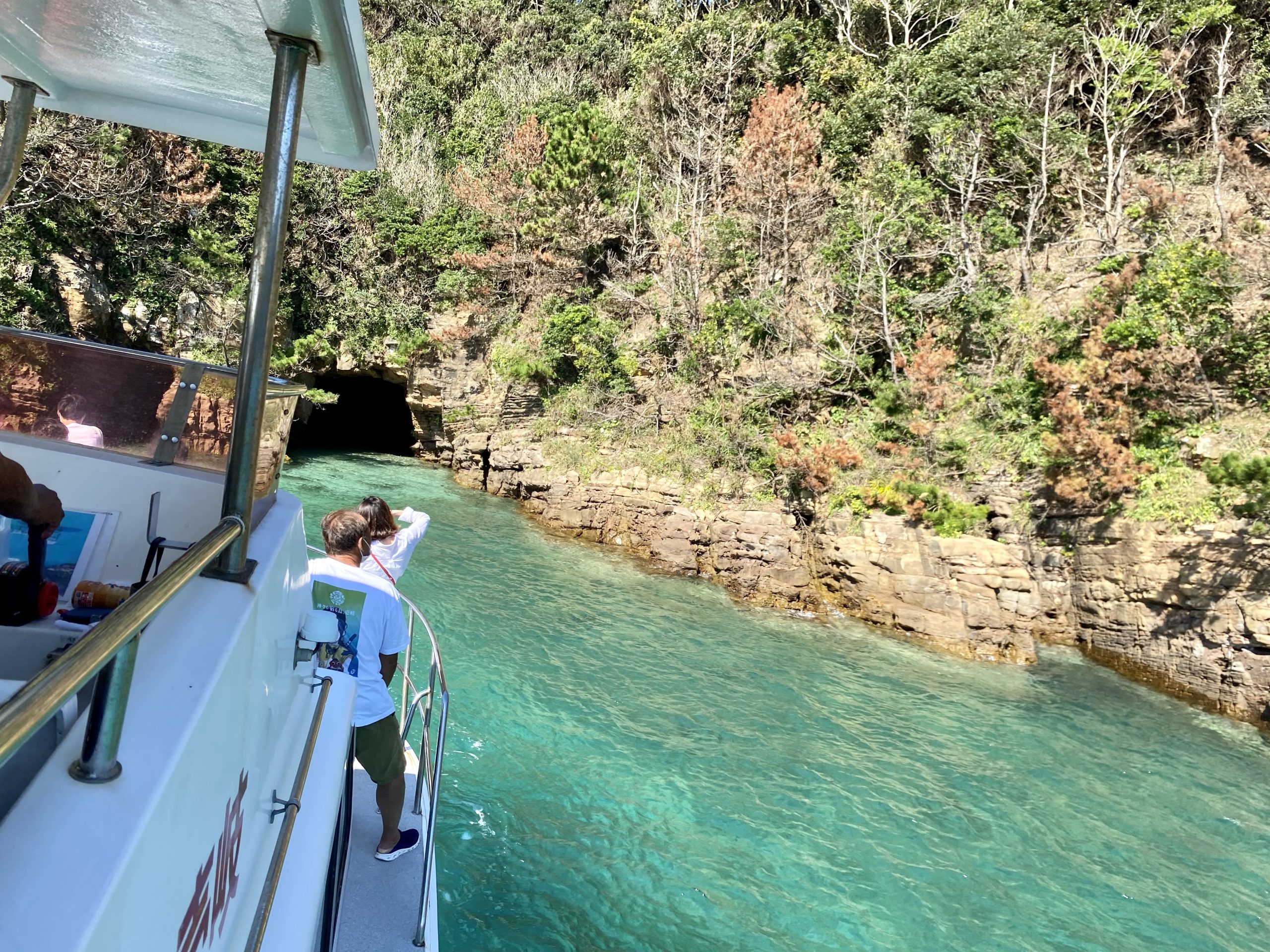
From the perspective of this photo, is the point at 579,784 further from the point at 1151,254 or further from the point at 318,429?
the point at 318,429

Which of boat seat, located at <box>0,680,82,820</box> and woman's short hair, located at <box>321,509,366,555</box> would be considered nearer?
boat seat, located at <box>0,680,82,820</box>

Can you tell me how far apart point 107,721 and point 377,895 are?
2.25 metres

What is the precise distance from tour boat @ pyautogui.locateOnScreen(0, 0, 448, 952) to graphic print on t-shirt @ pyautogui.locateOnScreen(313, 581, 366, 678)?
17 cm

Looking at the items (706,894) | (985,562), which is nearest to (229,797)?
(706,894)

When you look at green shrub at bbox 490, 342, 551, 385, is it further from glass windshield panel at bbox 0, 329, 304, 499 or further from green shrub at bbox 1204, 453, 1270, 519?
glass windshield panel at bbox 0, 329, 304, 499

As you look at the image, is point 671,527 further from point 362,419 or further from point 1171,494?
point 362,419

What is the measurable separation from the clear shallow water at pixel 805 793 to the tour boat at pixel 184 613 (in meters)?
1.66

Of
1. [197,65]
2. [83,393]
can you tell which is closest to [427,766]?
[83,393]

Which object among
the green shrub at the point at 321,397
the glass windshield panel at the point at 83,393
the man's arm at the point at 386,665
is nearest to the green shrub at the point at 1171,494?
the man's arm at the point at 386,665

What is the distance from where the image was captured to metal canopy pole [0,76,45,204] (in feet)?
9.00

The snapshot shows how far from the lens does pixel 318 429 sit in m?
21.7

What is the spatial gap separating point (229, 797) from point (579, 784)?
14.3 feet

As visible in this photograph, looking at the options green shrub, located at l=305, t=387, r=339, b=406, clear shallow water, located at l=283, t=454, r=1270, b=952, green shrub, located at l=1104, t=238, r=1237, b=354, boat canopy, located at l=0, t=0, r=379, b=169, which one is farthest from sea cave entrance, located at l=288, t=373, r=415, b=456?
boat canopy, located at l=0, t=0, r=379, b=169

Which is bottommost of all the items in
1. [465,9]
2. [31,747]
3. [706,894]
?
[706,894]
